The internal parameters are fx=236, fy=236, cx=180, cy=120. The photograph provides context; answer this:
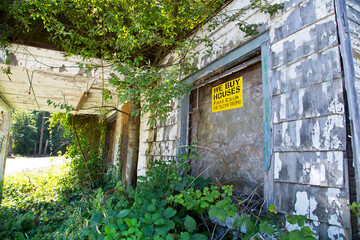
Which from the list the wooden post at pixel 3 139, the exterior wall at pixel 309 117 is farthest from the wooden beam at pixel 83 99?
the exterior wall at pixel 309 117

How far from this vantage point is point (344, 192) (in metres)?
1.38

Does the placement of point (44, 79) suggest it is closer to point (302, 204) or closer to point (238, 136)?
point (238, 136)

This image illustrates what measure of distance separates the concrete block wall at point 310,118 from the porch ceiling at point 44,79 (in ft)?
8.39

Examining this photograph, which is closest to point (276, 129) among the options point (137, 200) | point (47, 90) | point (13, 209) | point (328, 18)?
point (328, 18)

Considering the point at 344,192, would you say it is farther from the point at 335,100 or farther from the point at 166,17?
the point at 166,17

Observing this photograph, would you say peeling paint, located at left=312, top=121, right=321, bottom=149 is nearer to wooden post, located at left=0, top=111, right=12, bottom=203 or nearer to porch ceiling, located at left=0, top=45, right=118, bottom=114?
porch ceiling, located at left=0, top=45, right=118, bottom=114

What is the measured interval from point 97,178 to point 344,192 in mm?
6663

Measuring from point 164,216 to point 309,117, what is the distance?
4.43ft

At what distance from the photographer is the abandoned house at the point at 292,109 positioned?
1425mm

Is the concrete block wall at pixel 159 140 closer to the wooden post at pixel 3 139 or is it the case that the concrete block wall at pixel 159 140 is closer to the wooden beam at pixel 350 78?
the wooden beam at pixel 350 78

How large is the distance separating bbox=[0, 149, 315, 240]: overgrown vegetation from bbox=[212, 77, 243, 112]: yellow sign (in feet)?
2.63

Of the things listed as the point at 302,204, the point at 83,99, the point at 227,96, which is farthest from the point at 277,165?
the point at 83,99

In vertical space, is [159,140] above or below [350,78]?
below

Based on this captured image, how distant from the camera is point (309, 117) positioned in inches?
63.9
